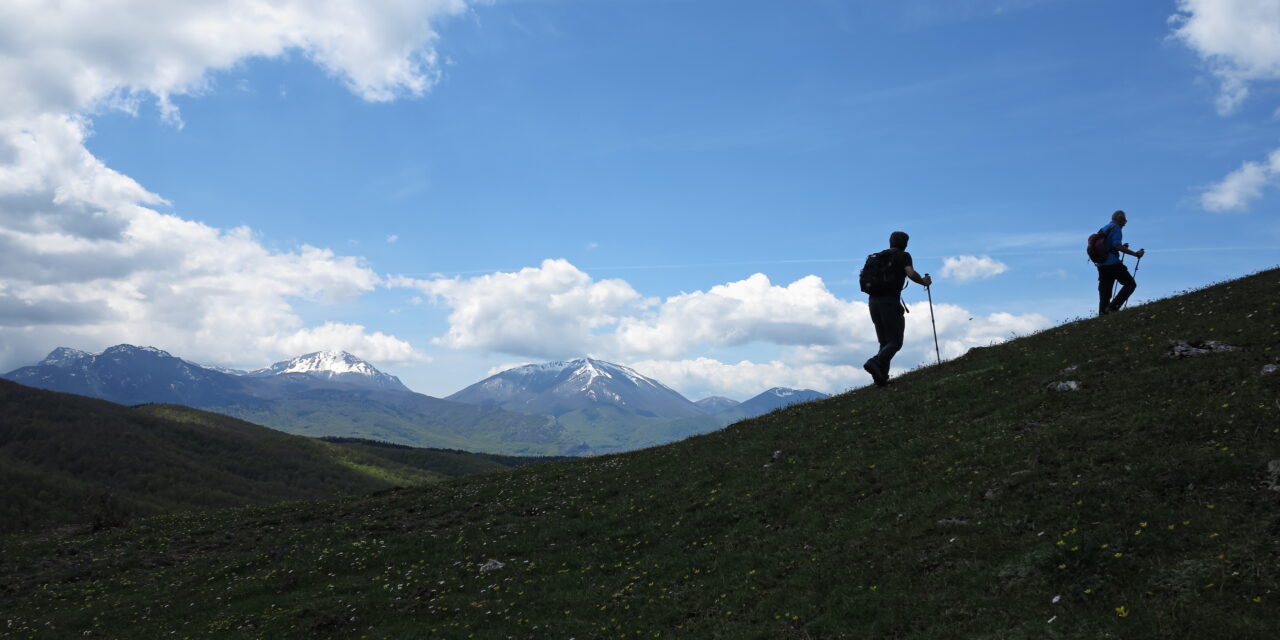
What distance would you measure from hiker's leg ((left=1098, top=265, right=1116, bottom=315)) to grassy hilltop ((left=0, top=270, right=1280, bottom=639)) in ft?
8.24

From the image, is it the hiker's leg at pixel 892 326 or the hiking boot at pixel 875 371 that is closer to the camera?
the hiker's leg at pixel 892 326

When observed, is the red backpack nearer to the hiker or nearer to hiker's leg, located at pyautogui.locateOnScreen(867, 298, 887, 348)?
the hiker

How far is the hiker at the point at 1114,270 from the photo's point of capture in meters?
27.6

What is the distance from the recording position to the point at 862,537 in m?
14.7

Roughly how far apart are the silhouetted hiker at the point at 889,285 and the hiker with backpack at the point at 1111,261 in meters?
8.02

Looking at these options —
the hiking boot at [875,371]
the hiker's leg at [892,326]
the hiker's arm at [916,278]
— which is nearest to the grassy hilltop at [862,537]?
the hiking boot at [875,371]

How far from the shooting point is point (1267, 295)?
22.7m

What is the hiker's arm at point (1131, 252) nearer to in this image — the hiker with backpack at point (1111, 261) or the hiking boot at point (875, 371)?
the hiker with backpack at point (1111, 261)

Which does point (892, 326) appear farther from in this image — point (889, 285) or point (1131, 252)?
point (1131, 252)

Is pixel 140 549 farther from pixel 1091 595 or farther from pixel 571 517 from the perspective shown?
pixel 1091 595

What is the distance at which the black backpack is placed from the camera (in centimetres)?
2561

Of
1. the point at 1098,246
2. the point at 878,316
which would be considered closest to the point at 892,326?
the point at 878,316

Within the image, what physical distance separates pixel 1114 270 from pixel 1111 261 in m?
0.61

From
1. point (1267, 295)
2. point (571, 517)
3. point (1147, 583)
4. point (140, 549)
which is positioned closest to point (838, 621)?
point (1147, 583)
